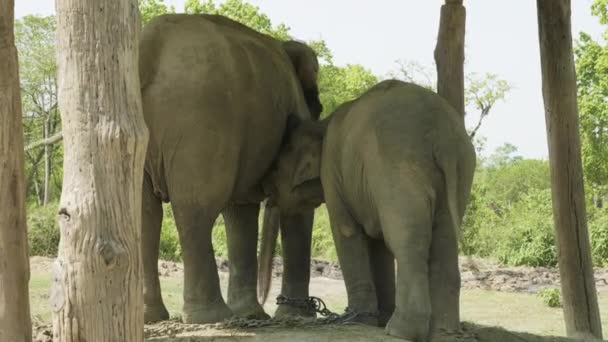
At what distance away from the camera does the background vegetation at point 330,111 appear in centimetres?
2358

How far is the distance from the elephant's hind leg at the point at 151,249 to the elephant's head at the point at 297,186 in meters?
1.09

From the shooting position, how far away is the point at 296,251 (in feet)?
32.5

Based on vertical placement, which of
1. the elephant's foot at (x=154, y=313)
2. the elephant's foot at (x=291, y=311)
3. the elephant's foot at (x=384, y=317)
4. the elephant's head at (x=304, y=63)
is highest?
the elephant's head at (x=304, y=63)

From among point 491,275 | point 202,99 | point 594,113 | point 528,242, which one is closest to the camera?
point 202,99

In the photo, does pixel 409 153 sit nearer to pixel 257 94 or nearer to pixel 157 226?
pixel 257 94

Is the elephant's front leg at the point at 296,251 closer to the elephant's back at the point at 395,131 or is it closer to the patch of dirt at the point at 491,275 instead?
the elephant's back at the point at 395,131

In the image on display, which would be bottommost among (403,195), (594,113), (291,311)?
(291,311)

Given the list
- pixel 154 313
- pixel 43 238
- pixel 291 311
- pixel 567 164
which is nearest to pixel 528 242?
pixel 43 238

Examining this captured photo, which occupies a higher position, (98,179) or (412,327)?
(98,179)

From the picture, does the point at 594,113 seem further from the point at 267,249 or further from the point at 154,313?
the point at 154,313

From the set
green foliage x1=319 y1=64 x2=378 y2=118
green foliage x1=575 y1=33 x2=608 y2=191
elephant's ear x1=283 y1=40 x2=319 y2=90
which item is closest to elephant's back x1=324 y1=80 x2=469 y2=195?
elephant's ear x1=283 y1=40 x2=319 y2=90

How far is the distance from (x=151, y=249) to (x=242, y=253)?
107 centimetres

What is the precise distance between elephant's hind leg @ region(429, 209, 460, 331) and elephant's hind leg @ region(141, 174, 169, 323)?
2300mm

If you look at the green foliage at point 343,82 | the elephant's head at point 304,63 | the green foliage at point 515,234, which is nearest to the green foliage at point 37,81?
the green foliage at point 343,82
